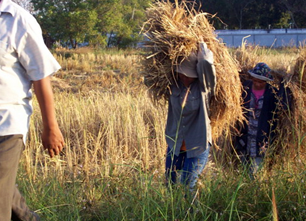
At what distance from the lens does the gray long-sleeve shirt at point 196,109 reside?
326 cm

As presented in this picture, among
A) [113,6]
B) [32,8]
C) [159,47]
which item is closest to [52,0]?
[32,8]

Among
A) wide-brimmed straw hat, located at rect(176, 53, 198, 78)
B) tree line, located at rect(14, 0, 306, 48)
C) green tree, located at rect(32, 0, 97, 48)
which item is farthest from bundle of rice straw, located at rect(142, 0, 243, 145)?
green tree, located at rect(32, 0, 97, 48)

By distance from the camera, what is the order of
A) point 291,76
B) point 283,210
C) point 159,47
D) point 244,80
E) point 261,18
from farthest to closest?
point 261,18 < point 244,80 < point 291,76 < point 159,47 < point 283,210

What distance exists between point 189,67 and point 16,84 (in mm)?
1437

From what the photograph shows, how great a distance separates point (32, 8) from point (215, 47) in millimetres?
25664

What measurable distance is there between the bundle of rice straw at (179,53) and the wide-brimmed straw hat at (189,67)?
0.04 m

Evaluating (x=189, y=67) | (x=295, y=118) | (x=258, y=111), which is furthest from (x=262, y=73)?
(x=189, y=67)

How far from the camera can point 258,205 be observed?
8.98 ft

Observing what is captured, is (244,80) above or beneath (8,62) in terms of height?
beneath

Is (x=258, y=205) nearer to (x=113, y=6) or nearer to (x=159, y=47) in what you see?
(x=159, y=47)

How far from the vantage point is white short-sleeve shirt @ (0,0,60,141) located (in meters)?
2.35

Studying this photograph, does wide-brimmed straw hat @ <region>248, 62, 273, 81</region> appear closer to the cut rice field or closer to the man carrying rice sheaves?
the man carrying rice sheaves

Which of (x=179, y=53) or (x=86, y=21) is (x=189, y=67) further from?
(x=86, y=21)

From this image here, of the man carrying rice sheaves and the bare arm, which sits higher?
the bare arm
